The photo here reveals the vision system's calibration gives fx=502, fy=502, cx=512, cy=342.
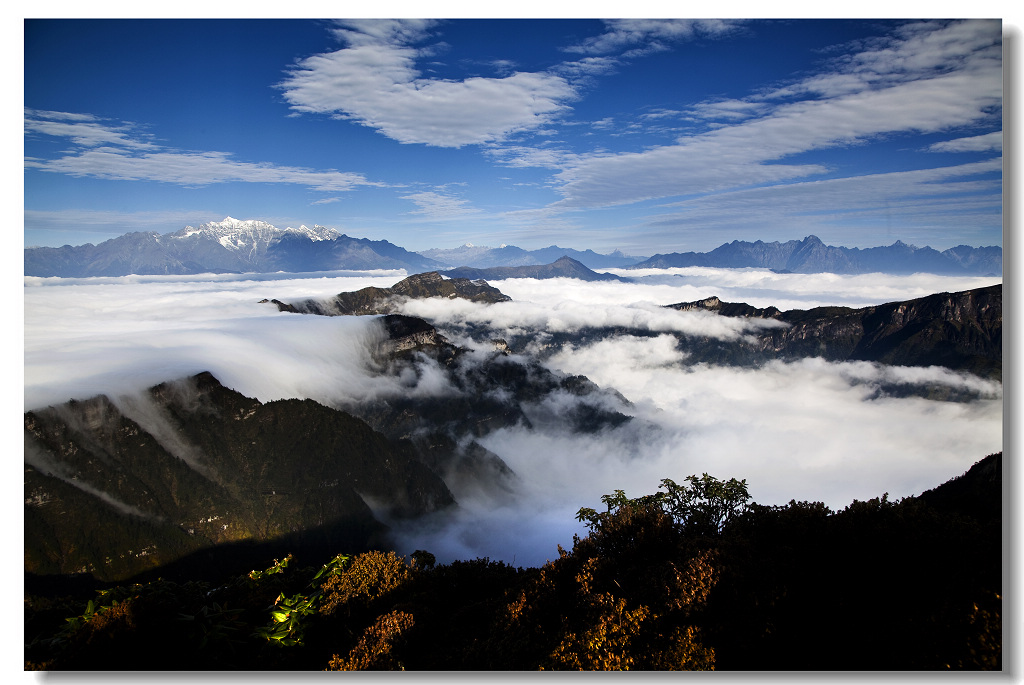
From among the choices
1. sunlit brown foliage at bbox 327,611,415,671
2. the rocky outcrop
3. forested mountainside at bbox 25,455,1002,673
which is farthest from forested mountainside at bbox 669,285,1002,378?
sunlit brown foliage at bbox 327,611,415,671

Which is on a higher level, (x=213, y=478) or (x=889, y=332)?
(x=889, y=332)

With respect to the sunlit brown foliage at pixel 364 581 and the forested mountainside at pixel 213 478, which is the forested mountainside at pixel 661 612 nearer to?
the sunlit brown foliage at pixel 364 581

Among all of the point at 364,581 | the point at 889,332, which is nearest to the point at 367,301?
the point at 889,332

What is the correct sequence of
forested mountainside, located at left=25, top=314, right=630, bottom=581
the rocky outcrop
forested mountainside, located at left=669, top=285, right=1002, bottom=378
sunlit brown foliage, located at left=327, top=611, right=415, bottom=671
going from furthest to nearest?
the rocky outcrop < forested mountainside, located at left=669, top=285, right=1002, bottom=378 < forested mountainside, located at left=25, top=314, right=630, bottom=581 < sunlit brown foliage, located at left=327, top=611, right=415, bottom=671

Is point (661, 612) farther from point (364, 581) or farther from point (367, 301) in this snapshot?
point (367, 301)

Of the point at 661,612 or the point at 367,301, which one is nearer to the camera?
the point at 661,612

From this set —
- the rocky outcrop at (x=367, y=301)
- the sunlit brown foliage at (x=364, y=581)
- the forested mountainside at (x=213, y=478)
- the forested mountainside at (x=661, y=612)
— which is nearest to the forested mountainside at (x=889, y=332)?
the forested mountainside at (x=213, y=478)

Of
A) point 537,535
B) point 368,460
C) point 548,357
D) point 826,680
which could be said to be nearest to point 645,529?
point 826,680

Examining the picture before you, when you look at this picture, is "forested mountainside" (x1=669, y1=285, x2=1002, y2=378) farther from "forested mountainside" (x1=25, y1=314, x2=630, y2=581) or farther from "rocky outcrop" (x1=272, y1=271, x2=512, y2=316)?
"rocky outcrop" (x1=272, y1=271, x2=512, y2=316)
